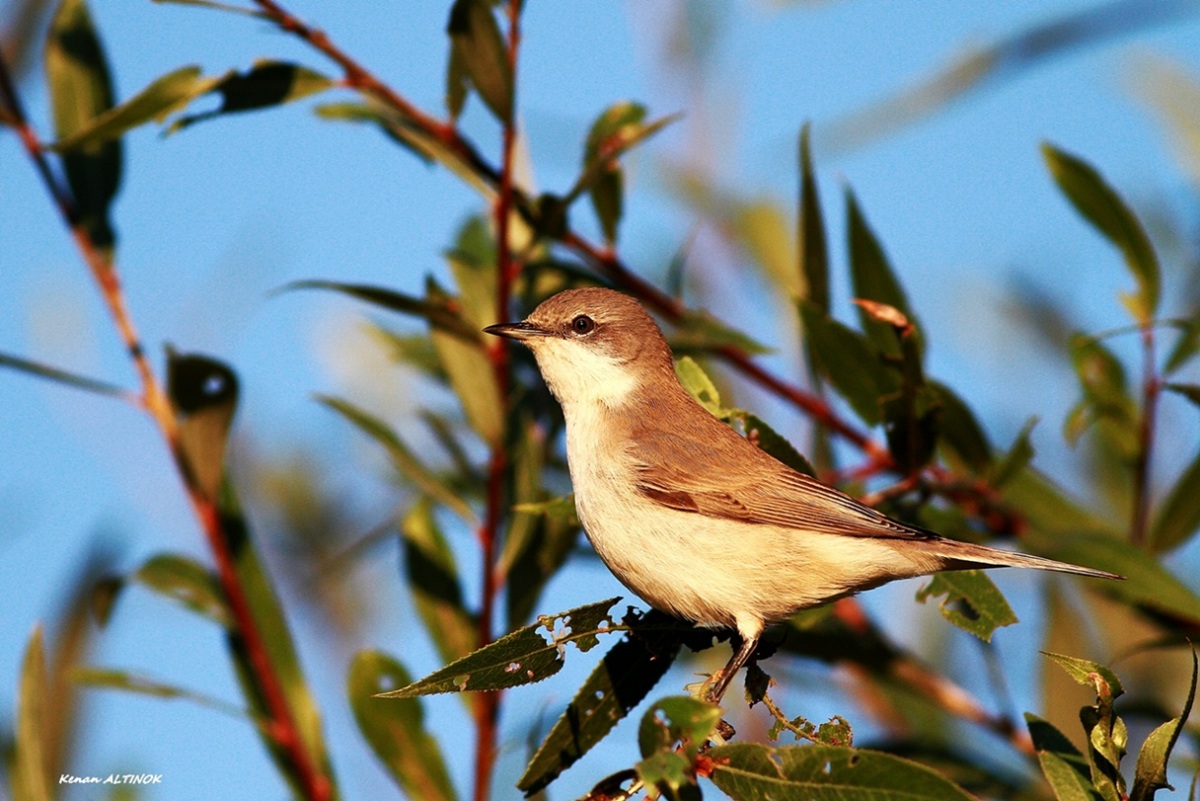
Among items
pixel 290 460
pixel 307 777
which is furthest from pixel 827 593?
pixel 290 460

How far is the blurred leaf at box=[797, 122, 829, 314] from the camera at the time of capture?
384cm

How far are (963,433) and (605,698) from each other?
1568 millimetres

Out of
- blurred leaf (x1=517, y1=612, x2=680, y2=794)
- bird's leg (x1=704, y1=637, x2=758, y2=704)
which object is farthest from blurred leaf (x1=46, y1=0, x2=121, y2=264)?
bird's leg (x1=704, y1=637, x2=758, y2=704)

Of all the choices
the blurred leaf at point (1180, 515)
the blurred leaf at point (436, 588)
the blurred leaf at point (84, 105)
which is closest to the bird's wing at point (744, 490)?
the blurred leaf at point (436, 588)

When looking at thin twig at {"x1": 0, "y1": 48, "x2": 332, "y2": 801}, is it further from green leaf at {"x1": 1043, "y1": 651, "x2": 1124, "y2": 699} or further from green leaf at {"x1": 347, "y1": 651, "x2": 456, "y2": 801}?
green leaf at {"x1": 1043, "y1": 651, "x2": 1124, "y2": 699}

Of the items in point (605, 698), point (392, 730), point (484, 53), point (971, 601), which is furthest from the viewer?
point (392, 730)

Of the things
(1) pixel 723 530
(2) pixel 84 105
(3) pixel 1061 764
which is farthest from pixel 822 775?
(2) pixel 84 105

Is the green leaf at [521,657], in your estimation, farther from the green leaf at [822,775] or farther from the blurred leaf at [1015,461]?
the blurred leaf at [1015,461]

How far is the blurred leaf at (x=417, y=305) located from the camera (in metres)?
3.58

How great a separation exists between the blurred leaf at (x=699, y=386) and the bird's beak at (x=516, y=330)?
0.65 m

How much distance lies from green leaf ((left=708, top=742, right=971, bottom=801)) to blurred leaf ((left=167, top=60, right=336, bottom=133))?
7.74ft

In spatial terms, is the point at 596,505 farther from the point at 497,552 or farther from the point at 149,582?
the point at 149,582

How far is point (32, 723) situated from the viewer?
329cm

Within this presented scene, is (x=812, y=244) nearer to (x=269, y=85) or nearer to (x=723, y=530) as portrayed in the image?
(x=723, y=530)
